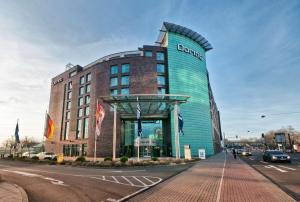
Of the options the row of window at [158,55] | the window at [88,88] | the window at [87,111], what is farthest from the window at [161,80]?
the window at [87,111]

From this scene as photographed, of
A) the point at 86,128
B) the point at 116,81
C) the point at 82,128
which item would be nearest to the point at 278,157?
the point at 116,81

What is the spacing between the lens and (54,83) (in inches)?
2862

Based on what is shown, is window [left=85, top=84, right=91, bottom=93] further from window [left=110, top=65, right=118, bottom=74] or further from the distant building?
window [left=110, top=65, right=118, bottom=74]

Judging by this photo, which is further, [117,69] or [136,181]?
[117,69]

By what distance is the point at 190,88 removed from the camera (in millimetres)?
50969

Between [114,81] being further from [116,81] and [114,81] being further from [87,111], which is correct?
[87,111]

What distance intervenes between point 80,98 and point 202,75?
37218 mm

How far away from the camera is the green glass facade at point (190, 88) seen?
159ft

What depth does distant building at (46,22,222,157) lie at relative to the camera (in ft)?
153

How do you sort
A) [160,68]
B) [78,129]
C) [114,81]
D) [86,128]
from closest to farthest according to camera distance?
[160,68], [114,81], [86,128], [78,129]

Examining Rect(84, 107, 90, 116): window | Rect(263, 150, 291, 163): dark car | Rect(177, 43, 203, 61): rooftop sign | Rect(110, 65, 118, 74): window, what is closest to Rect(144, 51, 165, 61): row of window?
Rect(177, 43, 203, 61): rooftop sign

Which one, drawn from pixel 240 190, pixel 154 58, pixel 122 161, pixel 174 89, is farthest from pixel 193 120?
pixel 240 190

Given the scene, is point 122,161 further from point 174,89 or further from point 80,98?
point 80,98

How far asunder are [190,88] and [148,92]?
11.8 metres
